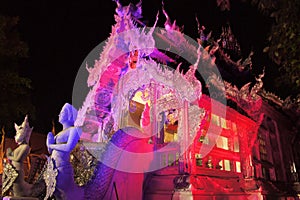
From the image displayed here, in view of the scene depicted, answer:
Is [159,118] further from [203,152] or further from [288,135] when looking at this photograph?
[288,135]

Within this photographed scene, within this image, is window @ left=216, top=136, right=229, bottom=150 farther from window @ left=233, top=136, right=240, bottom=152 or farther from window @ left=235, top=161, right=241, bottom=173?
window @ left=235, top=161, right=241, bottom=173

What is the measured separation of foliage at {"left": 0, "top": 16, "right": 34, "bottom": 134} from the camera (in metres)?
12.0

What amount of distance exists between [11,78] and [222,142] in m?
9.92

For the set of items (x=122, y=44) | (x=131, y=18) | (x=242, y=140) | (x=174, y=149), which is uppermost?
(x=131, y=18)

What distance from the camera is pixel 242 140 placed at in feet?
37.3

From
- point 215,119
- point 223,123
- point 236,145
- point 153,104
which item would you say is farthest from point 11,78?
point 236,145

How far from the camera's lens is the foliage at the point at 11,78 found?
12.0 m

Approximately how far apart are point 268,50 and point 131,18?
6120 millimetres

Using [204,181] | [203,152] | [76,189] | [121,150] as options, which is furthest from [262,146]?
[76,189]

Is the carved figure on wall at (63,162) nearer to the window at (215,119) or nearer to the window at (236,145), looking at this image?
the window at (215,119)

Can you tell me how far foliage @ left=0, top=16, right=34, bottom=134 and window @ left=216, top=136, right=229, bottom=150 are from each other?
9047 mm

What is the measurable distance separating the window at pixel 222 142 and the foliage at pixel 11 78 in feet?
29.7

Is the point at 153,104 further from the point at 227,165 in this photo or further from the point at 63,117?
the point at 63,117

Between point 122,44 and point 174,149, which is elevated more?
point 122,44
